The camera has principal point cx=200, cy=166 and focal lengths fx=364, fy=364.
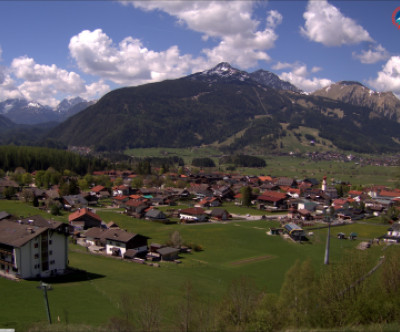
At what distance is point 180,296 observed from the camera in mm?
26703

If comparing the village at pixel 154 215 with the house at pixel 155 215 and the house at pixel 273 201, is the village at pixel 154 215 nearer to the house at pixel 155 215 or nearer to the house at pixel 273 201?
the house at pixel 273 201

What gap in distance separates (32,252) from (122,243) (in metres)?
11.7

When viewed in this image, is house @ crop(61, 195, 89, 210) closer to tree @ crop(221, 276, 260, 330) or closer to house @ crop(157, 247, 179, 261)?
house @ crop(157, 247, 179, 261)

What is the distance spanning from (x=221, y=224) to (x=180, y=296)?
37.3 metres

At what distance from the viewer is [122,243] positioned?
42.3 metres

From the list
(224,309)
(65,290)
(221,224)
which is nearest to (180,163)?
(221,224)

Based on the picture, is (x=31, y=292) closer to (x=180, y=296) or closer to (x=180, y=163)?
(x=180, y=296)

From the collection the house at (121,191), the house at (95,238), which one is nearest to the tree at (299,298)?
the house at (95,238)

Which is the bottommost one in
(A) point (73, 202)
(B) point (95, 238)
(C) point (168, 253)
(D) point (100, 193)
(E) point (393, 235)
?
(E) point (393, 235)

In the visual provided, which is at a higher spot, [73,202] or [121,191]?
[73,202]

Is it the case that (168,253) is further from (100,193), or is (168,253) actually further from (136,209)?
(100,193)

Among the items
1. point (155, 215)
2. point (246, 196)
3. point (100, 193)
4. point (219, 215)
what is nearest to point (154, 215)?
point (155, 215)

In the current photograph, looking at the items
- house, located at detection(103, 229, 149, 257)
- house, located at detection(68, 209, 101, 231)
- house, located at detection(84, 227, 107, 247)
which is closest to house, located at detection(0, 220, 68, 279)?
house, located at detection(103, 229, 149, 257)

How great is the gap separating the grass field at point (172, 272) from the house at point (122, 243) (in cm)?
225
